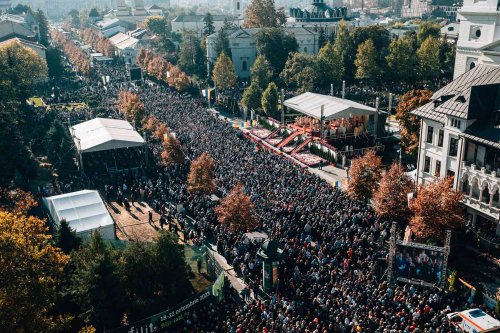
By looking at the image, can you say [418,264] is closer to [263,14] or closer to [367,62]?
[367,62]

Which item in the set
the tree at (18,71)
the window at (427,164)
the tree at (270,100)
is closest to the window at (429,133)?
the window at (427,164)

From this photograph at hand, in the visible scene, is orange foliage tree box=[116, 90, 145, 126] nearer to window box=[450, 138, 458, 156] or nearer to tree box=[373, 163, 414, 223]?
tree box=[373, 163, 414, 223]

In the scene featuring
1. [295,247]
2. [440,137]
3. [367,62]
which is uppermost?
[440,137]

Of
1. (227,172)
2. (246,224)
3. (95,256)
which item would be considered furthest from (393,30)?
(95,256)

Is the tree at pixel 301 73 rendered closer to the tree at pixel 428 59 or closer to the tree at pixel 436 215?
the tree at pixel 428 59

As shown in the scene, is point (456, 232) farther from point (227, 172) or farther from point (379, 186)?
point (227, 172)

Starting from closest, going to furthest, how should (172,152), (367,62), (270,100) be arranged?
(172,152)
(270,100)
(367,62)

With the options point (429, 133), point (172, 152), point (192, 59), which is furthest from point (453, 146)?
point (192, 59)
